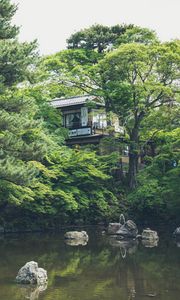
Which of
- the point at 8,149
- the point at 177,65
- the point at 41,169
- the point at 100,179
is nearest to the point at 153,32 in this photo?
the point at 177,65

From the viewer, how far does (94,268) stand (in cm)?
1647

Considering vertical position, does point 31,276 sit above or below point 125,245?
above

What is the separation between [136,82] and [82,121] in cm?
888

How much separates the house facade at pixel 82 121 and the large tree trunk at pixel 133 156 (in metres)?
4.00

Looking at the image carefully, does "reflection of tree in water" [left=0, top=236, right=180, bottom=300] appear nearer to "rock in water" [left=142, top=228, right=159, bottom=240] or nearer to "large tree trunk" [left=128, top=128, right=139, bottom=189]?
"rock in water" [left=142, top=228, right=159, bottom=240]

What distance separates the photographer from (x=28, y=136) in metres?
24.7

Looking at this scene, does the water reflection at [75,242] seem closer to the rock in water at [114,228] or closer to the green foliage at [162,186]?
the rock in water at [114,228]

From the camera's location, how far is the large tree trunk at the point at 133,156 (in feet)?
→ 116

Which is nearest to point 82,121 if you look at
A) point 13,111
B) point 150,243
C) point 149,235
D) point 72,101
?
point 72,101

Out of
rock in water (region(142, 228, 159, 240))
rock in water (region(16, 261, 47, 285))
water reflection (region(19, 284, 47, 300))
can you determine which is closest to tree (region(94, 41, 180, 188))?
rock in water (region(142, 228, 159, 240))

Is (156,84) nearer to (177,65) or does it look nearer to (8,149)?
(177,65)

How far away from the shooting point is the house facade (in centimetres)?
4012

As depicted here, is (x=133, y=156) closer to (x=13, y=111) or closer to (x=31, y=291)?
(x=13, y=111)

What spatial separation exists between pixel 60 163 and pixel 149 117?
913 centimetres
